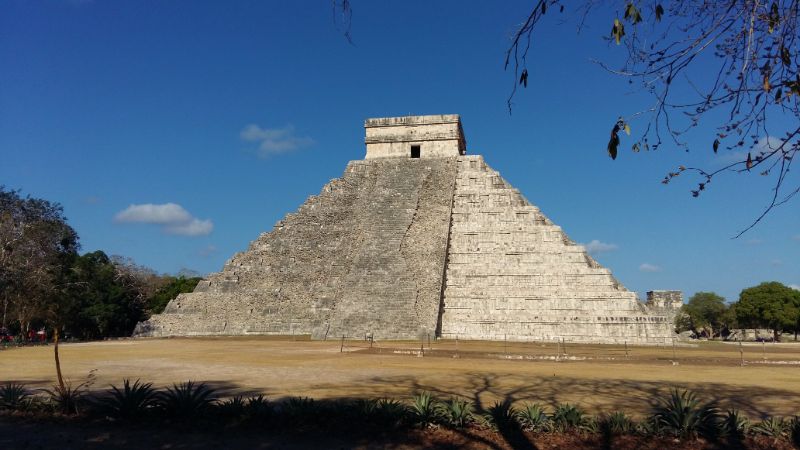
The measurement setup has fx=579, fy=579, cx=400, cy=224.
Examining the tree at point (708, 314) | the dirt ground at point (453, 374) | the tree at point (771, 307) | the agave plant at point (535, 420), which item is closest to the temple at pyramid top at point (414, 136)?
the dirt ground at point (453, 374)

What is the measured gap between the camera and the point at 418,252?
2448 cm

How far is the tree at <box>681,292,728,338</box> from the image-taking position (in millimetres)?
59906

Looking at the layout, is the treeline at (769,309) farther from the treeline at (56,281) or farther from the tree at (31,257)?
the tree at (31,257)

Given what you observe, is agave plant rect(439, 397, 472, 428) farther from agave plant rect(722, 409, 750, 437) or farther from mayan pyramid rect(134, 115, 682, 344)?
mayan pyramid rect(134, 115, 682, 344)

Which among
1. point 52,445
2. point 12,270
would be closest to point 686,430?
point 52,445

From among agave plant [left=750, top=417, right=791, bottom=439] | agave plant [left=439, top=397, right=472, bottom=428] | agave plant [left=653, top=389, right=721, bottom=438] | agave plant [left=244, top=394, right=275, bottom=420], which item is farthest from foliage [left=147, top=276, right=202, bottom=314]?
agave plant [left=750, top=417, right=791, bottom=439]

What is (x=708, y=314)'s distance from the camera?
60.6 metres

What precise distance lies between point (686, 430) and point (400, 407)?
9.76 ft

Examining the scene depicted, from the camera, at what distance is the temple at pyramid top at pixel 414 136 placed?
3008 centimetres

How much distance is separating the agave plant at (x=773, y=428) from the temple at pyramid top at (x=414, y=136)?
24.5 m

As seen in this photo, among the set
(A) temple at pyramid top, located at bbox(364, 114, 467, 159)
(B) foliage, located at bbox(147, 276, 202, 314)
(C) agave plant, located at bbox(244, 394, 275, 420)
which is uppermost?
(A) temple at pyramid top, located at bbox(364, 114, 467, 159)

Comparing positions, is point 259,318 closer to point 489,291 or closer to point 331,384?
point 489,291

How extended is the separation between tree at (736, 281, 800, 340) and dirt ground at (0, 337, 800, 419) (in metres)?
36.3

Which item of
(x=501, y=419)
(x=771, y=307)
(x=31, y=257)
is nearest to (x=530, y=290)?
(x=501, y=419)
